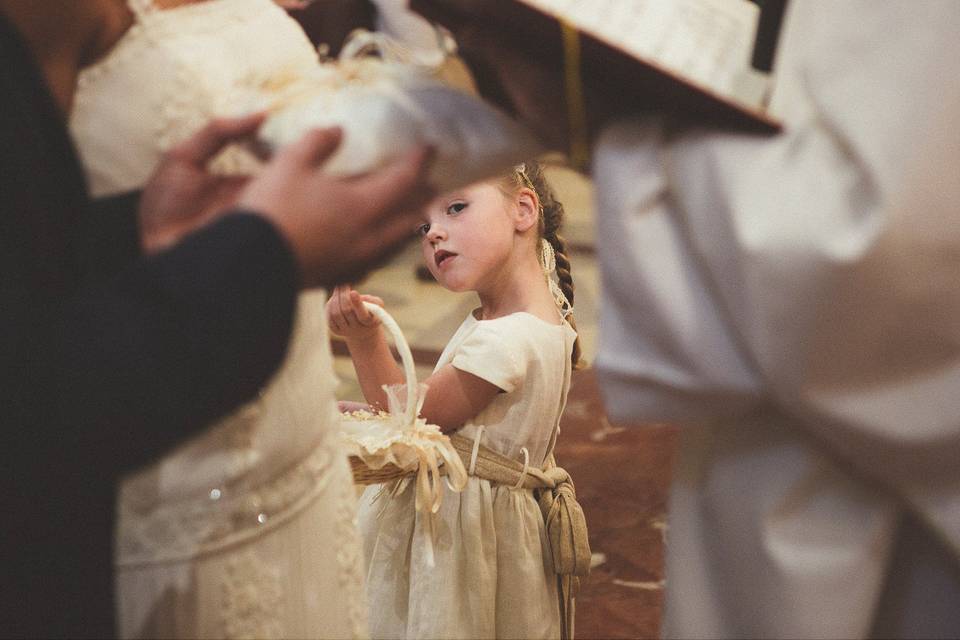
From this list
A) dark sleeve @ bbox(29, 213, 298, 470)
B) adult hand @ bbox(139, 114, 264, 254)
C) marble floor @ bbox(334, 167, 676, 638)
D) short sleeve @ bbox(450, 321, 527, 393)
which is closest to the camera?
dark sleeve @ bbox(29, 213, 298, 470)

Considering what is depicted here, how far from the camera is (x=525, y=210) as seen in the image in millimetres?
2080

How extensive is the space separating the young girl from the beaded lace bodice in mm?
952

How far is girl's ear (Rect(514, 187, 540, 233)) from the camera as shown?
2.07 meters

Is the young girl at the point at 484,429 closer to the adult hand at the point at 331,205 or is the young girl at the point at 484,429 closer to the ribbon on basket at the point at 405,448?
the ribbon on basket at the point at 405,448

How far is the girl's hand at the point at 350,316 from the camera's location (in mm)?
2020

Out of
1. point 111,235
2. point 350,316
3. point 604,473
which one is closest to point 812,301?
point 111,235

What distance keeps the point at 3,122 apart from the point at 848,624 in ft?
2.75

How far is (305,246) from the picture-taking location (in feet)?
2.57

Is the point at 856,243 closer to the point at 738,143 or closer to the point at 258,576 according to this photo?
the point at 738,143

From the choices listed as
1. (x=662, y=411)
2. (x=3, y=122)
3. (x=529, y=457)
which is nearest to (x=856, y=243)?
(x=662, y=411)

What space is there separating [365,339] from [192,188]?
4.05ft

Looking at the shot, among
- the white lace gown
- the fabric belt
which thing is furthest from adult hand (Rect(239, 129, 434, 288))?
the fabric belt

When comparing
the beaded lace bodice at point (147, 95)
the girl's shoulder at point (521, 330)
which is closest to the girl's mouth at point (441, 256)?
the girl's shoulder at point (521, 330)

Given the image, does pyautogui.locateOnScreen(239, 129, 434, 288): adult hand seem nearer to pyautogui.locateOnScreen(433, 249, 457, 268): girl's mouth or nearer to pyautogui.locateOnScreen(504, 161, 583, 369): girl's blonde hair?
Answer: pyautogui.locateOnScreen(433, 249, 457, 268): girl's mouth
